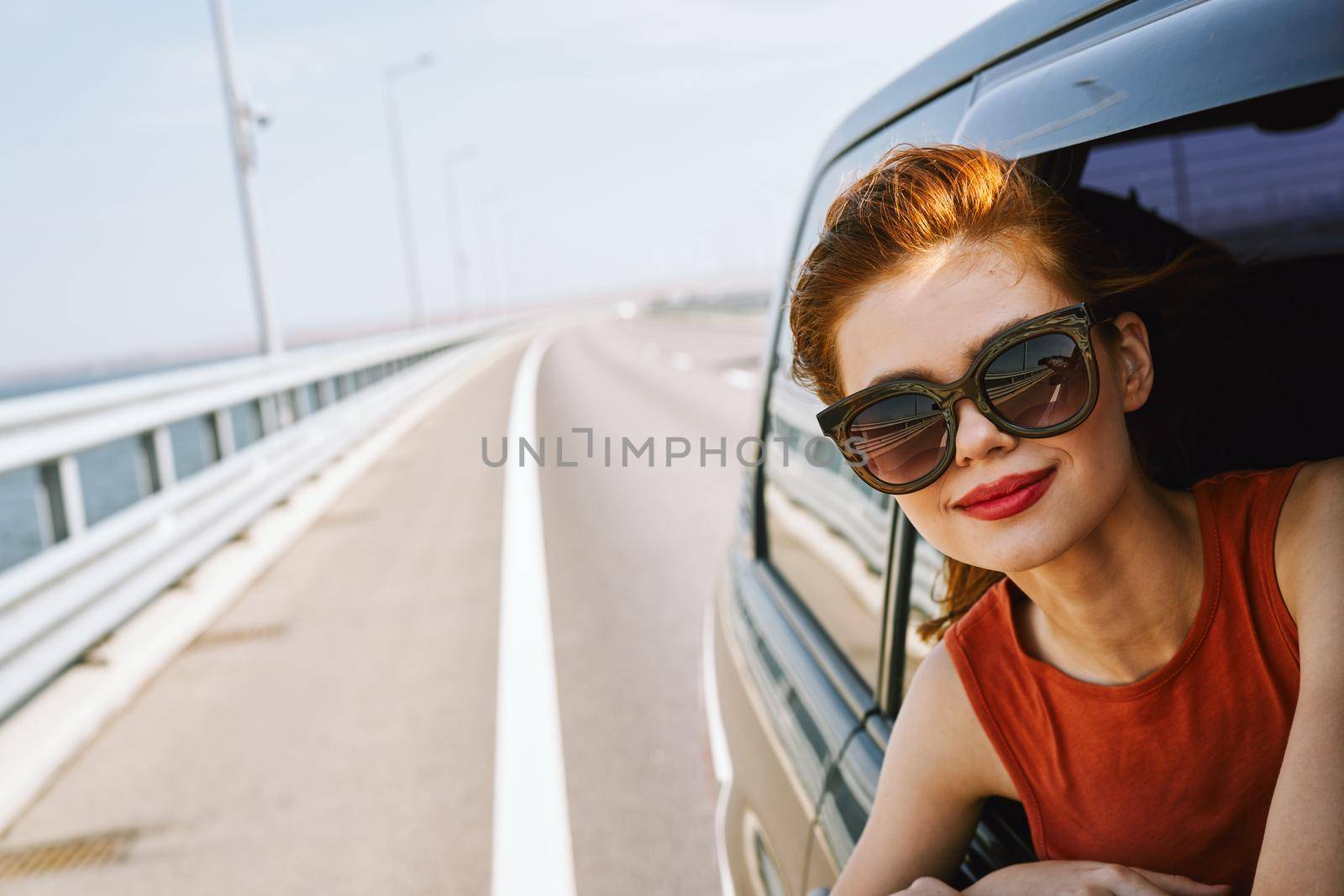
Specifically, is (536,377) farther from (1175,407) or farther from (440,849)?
(1175,407)

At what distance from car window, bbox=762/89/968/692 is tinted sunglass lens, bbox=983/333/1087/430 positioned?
1.37 feet

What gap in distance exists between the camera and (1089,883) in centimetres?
125

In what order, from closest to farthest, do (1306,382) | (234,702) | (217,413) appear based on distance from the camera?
(1306,382) → (234,702) → (217,413)

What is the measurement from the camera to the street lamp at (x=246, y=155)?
49.3ft

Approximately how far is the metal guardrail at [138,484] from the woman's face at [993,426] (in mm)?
4651

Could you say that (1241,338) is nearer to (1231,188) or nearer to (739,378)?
(1231,188)

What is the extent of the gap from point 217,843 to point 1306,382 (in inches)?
140

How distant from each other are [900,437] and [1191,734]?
491 millimetres

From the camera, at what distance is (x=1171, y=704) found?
4.45ft

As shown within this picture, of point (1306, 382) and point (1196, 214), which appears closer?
point (1306, 382)

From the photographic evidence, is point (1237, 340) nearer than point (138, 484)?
Yes

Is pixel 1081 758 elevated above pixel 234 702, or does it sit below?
above

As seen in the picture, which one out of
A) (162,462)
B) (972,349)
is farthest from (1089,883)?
(162,462)

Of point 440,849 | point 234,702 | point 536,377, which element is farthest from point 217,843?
point 536,377
